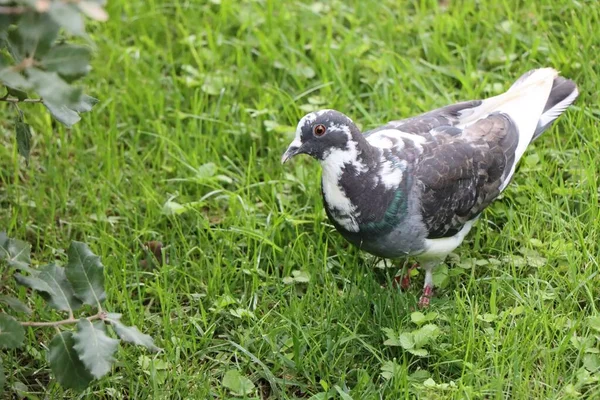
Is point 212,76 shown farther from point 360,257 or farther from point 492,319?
point 492,319

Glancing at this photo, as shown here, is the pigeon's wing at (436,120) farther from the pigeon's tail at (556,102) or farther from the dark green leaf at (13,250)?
the dark green leaf at (13,250)

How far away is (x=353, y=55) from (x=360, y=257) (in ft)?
5.20

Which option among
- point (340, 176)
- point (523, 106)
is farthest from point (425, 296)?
point (523, 106)

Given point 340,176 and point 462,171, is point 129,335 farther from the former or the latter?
point 462,171

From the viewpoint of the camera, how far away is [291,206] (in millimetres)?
4465

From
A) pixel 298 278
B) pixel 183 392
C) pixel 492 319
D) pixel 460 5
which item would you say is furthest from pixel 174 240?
pixel 460 5

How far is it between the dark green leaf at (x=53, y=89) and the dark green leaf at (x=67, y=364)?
89 cm

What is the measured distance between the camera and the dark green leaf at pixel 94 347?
2.70 m

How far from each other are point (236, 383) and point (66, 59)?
5.17ft

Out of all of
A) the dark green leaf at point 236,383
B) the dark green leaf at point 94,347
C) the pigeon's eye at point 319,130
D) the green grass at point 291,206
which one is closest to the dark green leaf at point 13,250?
the dark green leaf at point 94,347

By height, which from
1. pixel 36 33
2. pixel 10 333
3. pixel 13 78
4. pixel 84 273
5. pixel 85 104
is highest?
pixel 36 33

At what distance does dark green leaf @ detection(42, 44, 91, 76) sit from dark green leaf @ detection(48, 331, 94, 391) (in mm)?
905

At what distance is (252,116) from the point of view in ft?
16.1

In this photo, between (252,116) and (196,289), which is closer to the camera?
(196,289)
